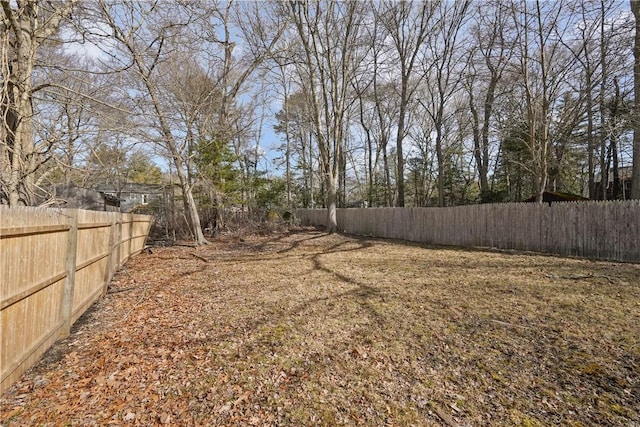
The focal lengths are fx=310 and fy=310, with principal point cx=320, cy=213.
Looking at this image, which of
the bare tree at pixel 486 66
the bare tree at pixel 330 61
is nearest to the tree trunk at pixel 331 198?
the bare tree at pixel 330 61

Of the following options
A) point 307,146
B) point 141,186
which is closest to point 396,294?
point 307,146

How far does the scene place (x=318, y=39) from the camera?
43.4ft

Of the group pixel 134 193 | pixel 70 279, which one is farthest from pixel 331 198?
pixel 134 193

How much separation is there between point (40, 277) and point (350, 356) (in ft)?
8.98

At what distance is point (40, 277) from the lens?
2.59 metres

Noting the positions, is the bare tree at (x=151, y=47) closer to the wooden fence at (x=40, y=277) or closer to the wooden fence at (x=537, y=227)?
the wooden fence at (x=40, y=277)

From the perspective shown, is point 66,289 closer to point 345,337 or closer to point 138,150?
point 345,337

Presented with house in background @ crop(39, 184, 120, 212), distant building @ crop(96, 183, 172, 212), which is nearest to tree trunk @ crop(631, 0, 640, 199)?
house in background @ crop(39, 184, 120, 212)

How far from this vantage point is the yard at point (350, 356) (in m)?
2.12

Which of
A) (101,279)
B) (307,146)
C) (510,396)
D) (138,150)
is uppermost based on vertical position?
(307,146)

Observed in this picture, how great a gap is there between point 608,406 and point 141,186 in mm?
28260

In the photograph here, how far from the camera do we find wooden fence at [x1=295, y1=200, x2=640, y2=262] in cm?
720

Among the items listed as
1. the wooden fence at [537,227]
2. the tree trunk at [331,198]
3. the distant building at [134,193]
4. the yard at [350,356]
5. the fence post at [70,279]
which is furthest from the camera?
the distant building at [134,193]

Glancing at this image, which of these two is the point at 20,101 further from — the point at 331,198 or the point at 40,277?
the point at 331,198
